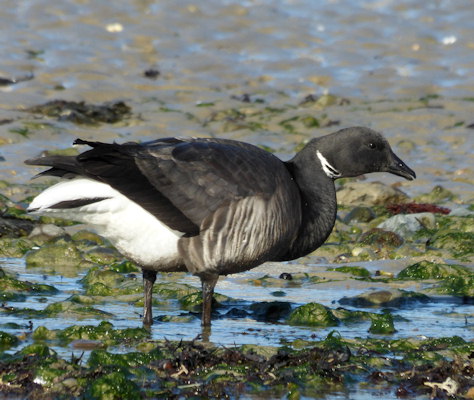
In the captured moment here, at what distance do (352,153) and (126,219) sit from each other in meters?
2.16

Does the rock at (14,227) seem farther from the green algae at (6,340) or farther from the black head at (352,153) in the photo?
the green algae at (6,340)

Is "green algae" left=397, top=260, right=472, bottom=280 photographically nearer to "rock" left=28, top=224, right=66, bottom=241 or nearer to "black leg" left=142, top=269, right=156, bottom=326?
"black leg" left=142, top=269, right=156, bottom=326

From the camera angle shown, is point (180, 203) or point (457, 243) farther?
point (457, 243)

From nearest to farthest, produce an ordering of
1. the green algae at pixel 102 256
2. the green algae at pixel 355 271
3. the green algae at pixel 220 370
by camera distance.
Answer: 1. the green algae at pixel 220 370
2. the green algae at pixel 355 271
3. the green algae at pixel 102 256

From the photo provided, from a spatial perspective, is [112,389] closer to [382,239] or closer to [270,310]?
[270,310]

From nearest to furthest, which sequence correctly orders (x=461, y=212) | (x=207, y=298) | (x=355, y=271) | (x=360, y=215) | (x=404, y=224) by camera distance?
(x=207, y=298), (x=355, y=271), (x=404, y=224), (x=461, y=212), (x=360, y=215)

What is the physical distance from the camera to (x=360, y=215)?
12273mm

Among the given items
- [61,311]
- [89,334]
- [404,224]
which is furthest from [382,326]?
[404,224]

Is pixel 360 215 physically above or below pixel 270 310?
above

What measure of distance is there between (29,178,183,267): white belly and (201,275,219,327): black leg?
32 cm

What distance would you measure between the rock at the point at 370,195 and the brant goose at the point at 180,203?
5487mm

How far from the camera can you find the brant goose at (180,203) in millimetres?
7320

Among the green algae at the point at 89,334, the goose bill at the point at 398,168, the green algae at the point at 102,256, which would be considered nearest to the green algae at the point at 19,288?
the green algae at the point at 89,334

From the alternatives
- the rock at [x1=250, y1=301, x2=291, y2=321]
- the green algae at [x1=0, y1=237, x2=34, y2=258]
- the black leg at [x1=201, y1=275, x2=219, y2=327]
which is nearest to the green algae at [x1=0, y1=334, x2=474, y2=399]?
the black leg at [x1=201, y1=275, x2=219, y2=327]
